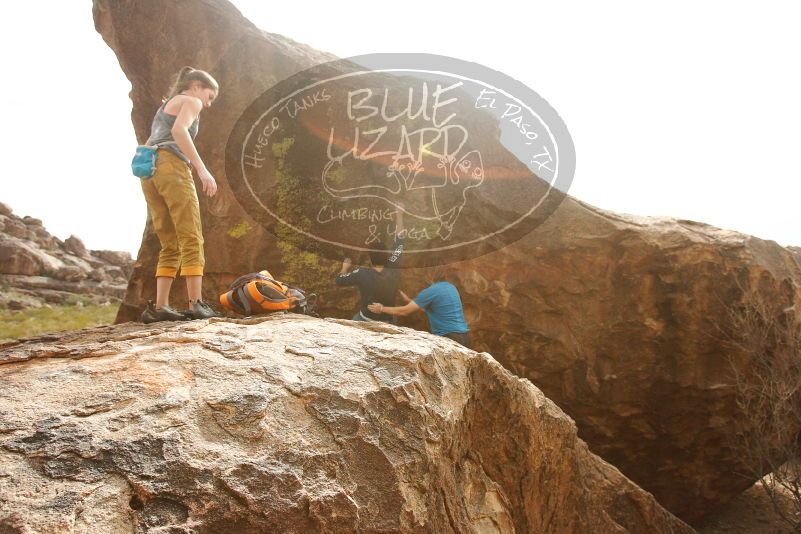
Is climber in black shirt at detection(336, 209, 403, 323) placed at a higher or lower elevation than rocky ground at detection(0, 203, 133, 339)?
higher

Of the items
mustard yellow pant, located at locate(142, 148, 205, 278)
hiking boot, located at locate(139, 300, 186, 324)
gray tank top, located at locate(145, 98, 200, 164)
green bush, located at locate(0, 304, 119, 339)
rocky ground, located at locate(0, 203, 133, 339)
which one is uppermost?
gray tank top, located at locate(145, 98, 200, 164)

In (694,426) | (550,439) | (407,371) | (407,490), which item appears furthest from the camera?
(694,426)

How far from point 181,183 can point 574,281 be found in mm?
4929

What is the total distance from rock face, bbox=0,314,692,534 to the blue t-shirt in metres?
2.11

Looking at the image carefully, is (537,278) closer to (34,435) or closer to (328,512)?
(328,512)

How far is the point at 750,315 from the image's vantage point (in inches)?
284

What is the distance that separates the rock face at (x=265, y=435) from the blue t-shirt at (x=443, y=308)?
211cm

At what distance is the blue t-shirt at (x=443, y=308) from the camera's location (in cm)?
590

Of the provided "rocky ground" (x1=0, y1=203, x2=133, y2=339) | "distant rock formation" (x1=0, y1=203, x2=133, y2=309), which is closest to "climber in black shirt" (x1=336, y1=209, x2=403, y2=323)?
"rocky ground" (x1=0, y1=203, x2=133, y2=339)

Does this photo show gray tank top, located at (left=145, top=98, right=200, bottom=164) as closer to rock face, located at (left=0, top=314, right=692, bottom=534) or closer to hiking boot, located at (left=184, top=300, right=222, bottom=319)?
hiking boot, located at (left=184, top=300, right=222, bottom=319)

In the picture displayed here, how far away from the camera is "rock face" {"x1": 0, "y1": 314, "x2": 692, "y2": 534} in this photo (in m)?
1.95

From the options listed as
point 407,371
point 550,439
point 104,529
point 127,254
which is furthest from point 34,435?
point 127,254

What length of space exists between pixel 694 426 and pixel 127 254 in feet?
97.9

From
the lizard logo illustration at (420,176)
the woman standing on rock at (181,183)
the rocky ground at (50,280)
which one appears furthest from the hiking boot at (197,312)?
the rocky ground at (50,280)
